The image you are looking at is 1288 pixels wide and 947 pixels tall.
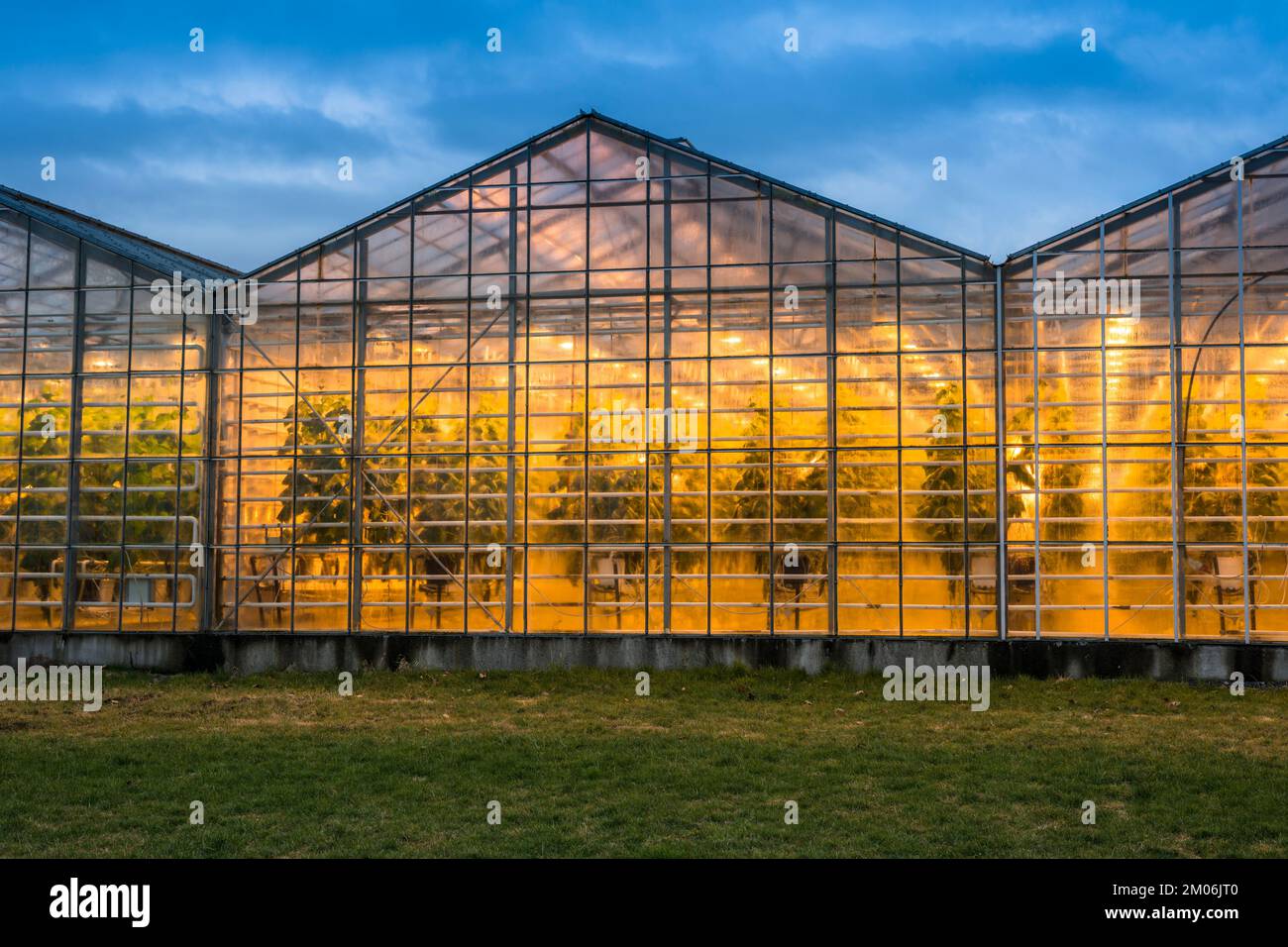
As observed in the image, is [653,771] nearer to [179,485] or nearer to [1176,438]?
[1176,438]

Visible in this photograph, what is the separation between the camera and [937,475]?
2225cm

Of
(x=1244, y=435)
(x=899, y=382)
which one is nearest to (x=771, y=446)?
(x=899, y=382)

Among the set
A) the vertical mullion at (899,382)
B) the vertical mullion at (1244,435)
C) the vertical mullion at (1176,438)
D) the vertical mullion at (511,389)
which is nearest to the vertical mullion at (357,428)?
the vertical mullion at (511,389)

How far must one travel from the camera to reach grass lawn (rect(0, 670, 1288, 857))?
11.4 metres

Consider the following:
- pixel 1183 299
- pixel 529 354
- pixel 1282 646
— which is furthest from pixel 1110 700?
pixel 529 354

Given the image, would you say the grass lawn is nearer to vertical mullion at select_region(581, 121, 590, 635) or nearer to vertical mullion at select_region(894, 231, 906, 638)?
vertical mullion at select_region(581, 121, 590, 635)

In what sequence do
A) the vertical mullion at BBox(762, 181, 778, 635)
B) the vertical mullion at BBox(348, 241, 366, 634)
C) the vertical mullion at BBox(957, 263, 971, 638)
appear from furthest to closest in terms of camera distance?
the vertical mullion at BBox(348, 241, 366, 634), the vertical mullion at BBox(762, 181, 778, 635), the vertical mullion at BBox(957, 263, 971, 638)

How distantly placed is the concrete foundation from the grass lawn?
760 millimetres

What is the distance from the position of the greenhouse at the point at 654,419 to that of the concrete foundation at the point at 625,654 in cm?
37

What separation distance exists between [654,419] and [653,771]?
10.1 meters

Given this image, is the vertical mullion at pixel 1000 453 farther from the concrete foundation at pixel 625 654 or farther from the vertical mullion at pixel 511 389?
the vertical mullion at pixel 511 389

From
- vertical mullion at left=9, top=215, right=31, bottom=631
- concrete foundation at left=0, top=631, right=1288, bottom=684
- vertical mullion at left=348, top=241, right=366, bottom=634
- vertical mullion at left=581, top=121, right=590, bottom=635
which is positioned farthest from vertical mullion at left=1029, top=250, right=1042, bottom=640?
vertical mullion at left=9, top=215, right=31, bottom=631

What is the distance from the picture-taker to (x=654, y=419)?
2330 cm

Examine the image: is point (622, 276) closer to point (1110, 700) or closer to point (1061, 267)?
point (1061, 267)
